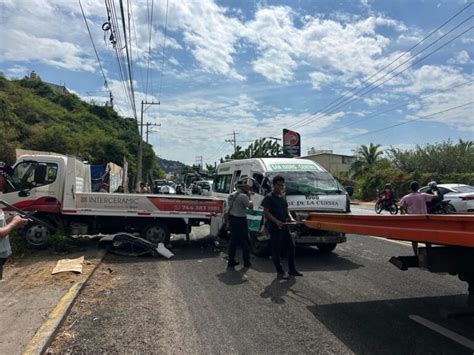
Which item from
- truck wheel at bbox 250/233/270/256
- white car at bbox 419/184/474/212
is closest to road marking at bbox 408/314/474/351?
truck wheel at bbox 250/233/270/256

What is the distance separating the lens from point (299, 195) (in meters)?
9.95

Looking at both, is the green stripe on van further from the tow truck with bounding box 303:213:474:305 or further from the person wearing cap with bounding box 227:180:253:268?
the tow truck with bounding box 303:213:474:305

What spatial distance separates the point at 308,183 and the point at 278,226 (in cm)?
266

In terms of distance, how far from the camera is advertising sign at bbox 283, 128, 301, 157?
4475 cm

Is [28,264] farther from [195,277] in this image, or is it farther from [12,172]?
[195,277]

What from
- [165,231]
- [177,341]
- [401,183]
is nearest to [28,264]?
[165,231]

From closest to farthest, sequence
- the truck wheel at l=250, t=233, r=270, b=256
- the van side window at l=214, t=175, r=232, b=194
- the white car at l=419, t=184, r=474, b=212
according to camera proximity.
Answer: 1. the truck wheel at l=250, t=233, r=270, b=256
2. the van side window at l=214, t=175, r=232, b=194
3. the white car at l=419, t=184, r=474, b=212

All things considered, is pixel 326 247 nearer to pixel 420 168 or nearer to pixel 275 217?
pixel 275 217

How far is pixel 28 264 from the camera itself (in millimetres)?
8859

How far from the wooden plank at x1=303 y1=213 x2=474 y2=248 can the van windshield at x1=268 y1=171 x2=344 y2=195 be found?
12.9ft

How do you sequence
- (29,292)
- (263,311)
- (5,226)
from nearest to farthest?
(5,226) → (263,311) → (29,292)

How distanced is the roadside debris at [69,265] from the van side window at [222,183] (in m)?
5.55

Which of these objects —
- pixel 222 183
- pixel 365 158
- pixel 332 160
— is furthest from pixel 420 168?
pixel 332 160

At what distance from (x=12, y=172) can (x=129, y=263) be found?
3.65 m
